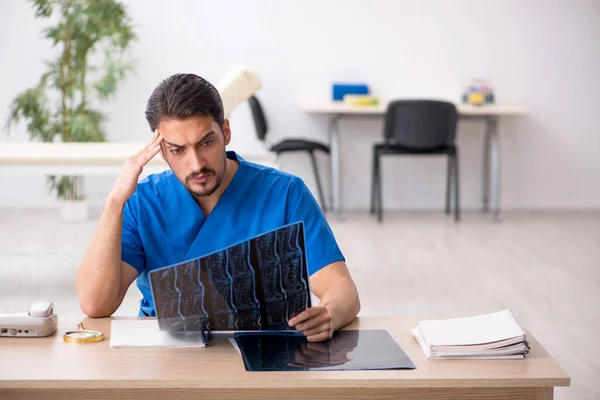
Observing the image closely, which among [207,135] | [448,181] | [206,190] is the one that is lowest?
[448,181]

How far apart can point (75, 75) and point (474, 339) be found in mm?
4789

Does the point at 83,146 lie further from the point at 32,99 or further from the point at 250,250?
the point at 250,250

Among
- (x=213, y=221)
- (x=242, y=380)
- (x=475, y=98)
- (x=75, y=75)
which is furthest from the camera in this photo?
(x=475, y=98)

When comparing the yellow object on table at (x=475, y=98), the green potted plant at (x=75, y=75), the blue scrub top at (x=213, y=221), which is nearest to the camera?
the blue scrub top at (x=213, y=221)

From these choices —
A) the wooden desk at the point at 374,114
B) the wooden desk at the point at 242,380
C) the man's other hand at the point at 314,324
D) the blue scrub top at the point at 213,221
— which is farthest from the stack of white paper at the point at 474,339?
the wooden desk at the point at 374,114

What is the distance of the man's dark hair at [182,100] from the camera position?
1768 mm

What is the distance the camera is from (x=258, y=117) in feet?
19.4

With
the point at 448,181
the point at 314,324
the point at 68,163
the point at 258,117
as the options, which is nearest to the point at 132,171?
the point at 314,324

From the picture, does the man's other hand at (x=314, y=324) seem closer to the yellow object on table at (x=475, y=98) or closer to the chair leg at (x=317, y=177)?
the chair leg at (x=317, y=177)

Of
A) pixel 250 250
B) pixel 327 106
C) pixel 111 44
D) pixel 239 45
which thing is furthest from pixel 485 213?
pixel 250 250

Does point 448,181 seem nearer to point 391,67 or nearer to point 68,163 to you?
point 391,67

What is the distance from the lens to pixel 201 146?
1.79 meters

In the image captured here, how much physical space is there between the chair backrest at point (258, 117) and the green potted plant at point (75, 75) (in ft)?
2.73

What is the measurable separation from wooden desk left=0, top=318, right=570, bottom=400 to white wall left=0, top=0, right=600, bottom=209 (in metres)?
4.87
